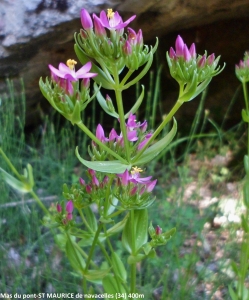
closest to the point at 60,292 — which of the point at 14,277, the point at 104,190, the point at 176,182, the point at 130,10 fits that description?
the point at 14,277

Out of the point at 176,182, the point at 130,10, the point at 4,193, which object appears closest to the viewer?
the point at 4,193

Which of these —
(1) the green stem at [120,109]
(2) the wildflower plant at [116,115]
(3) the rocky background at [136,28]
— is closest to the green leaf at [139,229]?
(2) the wildflower plant at [116,115]

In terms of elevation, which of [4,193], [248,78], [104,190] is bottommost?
[4,193]

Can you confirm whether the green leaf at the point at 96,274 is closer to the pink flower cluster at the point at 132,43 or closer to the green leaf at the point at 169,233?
the green leaf at the point at 169,233

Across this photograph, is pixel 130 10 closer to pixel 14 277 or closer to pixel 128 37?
pixel 128 37

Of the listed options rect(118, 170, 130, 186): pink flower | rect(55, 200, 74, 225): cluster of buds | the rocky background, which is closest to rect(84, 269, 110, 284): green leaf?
rect(55, 200, 74, 225): cluster of buds

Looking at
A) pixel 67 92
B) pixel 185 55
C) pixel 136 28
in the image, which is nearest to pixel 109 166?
pixel 67 92
